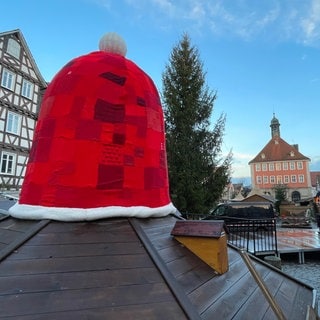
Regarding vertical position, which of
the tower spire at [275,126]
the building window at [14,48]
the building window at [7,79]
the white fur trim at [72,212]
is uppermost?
the tower spire at [275,126]

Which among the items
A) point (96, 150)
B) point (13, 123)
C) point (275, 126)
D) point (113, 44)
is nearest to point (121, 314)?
point (96, 150)

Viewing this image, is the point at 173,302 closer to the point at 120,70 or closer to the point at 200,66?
the point at 120,70

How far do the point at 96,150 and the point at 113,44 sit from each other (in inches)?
66.9

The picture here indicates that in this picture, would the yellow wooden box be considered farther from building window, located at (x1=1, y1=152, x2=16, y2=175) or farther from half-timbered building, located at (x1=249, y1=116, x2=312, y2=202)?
half-timbered building, located at (x1=249, y1=116, x2=312, y2=202)

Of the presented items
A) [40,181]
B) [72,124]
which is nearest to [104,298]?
[40,181]

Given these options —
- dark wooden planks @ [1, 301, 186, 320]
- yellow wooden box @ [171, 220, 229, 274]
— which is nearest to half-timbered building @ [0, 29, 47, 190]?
yellow wooden box @ [171, 220, 229, 274]

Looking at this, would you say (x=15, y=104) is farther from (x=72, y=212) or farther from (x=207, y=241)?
(x=207, y=241)

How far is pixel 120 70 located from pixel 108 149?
1118mm

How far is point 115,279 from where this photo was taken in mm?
1900

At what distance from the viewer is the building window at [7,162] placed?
16.3m

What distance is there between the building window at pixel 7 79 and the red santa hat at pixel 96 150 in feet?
52.6

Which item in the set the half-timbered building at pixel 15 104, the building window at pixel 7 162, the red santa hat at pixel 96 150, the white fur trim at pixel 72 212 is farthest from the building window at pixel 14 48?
the white fur trim at pixel 72 212

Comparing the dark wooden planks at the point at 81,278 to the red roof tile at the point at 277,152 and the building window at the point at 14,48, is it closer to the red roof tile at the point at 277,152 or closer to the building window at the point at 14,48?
the building window at the point at 14,48

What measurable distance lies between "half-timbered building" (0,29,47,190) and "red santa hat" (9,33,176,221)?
15.2 meters
